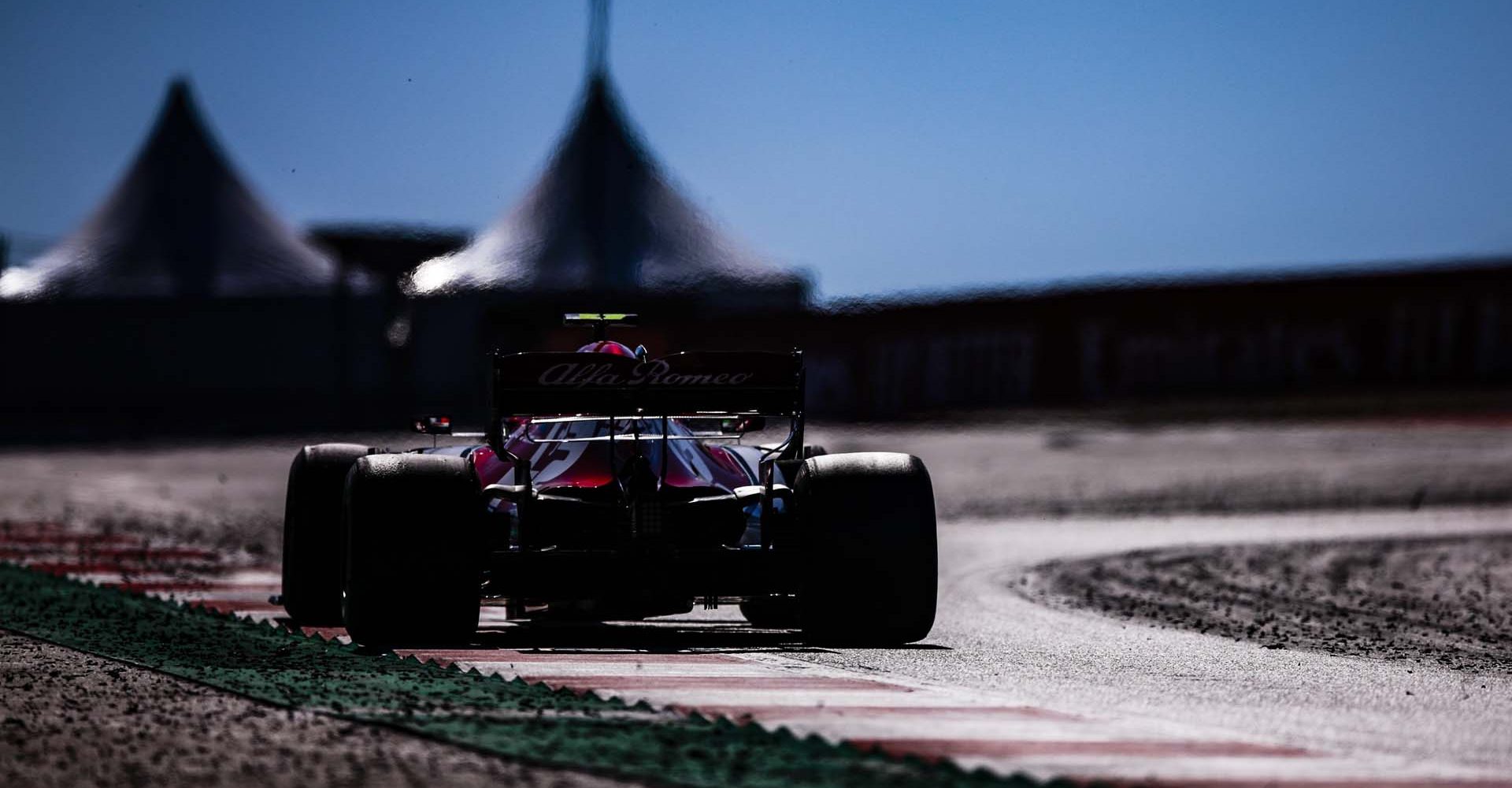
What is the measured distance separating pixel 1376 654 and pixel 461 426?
31.4 meters

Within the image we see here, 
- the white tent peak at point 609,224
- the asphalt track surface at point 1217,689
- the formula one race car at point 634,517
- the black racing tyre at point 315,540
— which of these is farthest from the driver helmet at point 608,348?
the white tent peak at point 609,224

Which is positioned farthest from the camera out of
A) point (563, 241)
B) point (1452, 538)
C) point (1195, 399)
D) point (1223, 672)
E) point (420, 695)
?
point (1195, 399)

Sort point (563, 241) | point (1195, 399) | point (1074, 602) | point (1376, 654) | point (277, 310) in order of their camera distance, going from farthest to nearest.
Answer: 1. point (277, 310)
2. point (1195, 399)
3. point (563, 241)
4. point (1074, 602)
5. point (1376, 654)

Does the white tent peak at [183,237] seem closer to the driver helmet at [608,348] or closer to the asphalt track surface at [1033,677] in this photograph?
the asphalt track surface at [1033,677]

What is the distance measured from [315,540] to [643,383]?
2234mm

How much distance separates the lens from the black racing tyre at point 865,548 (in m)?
9.97

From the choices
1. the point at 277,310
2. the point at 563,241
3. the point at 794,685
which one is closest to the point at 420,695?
the point at 794,685

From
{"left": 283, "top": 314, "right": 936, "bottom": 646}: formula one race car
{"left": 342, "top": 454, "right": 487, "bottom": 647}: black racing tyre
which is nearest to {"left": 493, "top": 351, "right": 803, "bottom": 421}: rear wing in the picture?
{"left": 283, "top": 314, "right": 936, "bottom": 646}: formula one race car

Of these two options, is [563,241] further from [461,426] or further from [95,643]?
[95,643]

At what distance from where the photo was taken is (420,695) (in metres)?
8.05

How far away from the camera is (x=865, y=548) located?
9.98m

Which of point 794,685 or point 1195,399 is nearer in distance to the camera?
point 794,685

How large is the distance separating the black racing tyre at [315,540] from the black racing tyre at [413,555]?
1504 millimetres

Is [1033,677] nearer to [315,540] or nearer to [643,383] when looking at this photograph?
[643,383]
